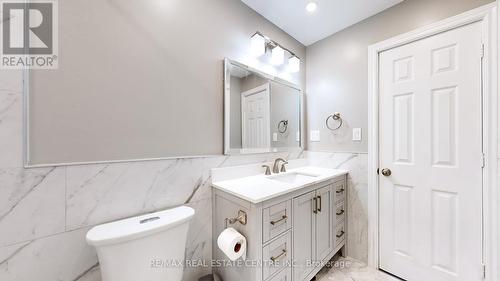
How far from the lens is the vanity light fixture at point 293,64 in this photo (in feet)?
6.77

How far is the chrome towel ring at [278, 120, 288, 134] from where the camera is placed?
201 centimetres

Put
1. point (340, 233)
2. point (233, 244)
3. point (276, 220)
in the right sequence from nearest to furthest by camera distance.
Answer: point (233, 244) → point (276, 220) → point (340, 233)

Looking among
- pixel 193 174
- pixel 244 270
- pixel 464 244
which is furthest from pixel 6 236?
pixel 464 244

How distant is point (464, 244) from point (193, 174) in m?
2.01

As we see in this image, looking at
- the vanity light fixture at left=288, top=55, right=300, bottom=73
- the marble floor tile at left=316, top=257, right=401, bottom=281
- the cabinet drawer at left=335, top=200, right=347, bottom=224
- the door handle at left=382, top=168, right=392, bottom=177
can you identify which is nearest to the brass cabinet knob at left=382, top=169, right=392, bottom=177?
the door handle at left=382, top=168, right=392, bottom=177

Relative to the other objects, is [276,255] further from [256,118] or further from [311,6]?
[311,6]

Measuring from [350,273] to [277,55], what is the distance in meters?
2.17

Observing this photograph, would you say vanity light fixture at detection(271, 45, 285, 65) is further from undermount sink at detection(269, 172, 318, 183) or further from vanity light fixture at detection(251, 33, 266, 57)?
undermount sink at detection(269, 172, 318, 183)

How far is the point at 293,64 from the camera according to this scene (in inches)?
81.7

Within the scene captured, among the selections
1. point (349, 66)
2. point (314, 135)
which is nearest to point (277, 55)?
point (349, 66)

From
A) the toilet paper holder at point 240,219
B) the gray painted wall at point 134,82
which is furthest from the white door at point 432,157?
the gray painted wall at point 134,82

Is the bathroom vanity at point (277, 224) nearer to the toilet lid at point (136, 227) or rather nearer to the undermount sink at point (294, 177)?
the undermount sink at point (294, 177)

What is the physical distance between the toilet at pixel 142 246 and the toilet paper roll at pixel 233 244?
24 cm

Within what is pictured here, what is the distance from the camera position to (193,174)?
1.32 metres
